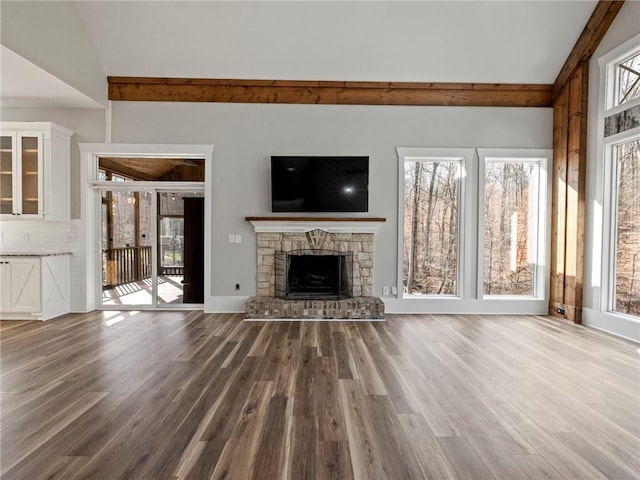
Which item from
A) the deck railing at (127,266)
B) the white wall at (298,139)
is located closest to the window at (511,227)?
the white wall at (298,139)

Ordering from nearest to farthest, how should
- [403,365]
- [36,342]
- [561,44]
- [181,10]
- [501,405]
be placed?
[501,405] → [403,365] → [36,342] → [181,10] → [561,44]

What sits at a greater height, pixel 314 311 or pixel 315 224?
pixel 315 224

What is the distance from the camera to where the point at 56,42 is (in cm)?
411

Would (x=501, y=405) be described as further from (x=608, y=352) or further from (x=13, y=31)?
(x=13, y=31)

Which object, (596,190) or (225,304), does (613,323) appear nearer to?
(596,190)

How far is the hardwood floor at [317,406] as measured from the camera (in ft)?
5.76

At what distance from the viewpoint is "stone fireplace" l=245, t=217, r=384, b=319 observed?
5176 mm

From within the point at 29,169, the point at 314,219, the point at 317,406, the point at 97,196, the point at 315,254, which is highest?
the point at 29,169

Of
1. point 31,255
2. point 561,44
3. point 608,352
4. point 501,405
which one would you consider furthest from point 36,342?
point 561,44

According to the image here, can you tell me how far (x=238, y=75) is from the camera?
508 cm

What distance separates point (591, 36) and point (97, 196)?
7495 millimetres

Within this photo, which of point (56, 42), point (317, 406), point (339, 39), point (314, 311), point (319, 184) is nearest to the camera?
point (317, 406)

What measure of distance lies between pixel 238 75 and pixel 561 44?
4.69 metres

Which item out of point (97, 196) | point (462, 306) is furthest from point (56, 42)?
point (462, 306)
